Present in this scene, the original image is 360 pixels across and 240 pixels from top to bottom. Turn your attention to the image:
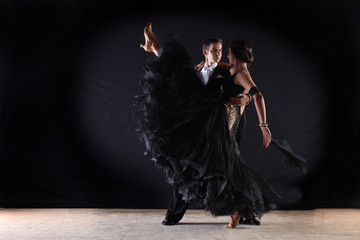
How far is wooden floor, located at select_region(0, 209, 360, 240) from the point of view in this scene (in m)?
3.02

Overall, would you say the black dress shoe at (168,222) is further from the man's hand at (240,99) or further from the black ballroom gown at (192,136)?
the man's hand at (240,99)

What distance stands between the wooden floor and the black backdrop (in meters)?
0.27

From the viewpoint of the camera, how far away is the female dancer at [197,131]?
317 centimetres

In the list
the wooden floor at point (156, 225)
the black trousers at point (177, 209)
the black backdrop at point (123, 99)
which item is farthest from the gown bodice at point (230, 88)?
the black backdrop at point (123, 99)

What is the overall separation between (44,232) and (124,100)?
1830 mm

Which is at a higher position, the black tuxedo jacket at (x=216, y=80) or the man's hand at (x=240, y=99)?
the black tuxedo jacket at (x=216, y=80)

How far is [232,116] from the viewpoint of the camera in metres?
3.42

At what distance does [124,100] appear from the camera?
15.4 feet

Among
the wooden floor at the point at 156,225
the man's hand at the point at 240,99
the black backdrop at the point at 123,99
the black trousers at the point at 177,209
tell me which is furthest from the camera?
the black backdrop at the point at 123,99

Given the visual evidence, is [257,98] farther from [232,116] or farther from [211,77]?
[211,77]

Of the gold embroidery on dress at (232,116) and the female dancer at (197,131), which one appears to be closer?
the female dancer at (197,131)

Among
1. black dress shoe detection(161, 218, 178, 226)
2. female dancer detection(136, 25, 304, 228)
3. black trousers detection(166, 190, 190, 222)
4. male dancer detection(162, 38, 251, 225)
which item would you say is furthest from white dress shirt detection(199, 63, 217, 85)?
black dress shoe detection(161, 218, 178, 226)

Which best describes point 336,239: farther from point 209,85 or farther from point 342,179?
point 342,179

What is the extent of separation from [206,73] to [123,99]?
1465 millimetres
